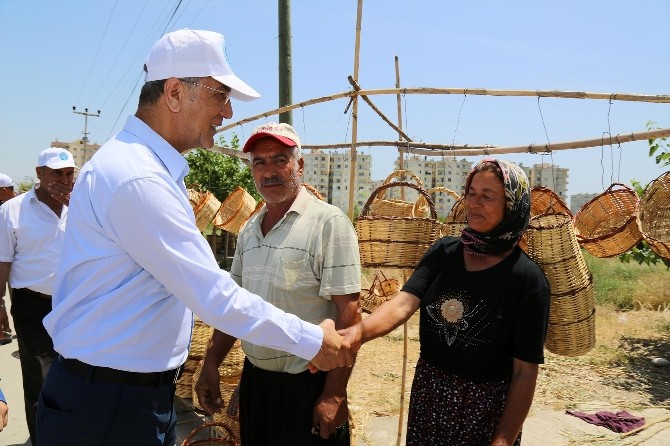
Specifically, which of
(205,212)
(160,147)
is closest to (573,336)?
(160,147)

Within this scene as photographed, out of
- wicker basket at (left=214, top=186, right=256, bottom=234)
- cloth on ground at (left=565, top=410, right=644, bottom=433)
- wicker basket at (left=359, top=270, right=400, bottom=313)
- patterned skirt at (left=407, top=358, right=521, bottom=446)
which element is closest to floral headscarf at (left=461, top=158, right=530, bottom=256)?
patterned skirt at (left=407, top=358, right=521, bottom=446)

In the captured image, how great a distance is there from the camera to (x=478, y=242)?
2193 mm

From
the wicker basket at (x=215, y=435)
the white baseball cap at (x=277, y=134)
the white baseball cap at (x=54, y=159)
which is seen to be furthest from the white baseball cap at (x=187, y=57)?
the white baseball cap at (x=54, y=159)

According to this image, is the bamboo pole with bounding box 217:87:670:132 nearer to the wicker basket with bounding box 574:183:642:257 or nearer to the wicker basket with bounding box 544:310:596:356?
the wicker basket with bounding box 574:183:642:257

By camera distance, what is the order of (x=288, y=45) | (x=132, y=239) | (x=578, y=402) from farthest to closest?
1. (x=288, y=45)
2. (x=578, y=402)
3. (x=132, y=239)

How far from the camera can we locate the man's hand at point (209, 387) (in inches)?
106

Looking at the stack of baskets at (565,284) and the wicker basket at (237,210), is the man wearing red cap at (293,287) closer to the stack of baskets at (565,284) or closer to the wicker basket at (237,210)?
the stack of baskets at (565,284)

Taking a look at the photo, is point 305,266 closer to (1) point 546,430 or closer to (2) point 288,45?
(1) point 546,430

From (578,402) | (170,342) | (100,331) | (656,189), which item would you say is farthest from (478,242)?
(578,402)

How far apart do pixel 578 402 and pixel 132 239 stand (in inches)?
215

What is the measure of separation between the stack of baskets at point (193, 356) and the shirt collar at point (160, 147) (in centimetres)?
306

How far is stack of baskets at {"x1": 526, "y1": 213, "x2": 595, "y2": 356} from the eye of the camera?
267 centimetres

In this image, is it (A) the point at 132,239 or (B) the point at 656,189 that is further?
(B) the point at 656,189

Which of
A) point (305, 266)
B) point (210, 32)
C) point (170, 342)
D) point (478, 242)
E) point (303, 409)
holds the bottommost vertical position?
point (303, 409)
